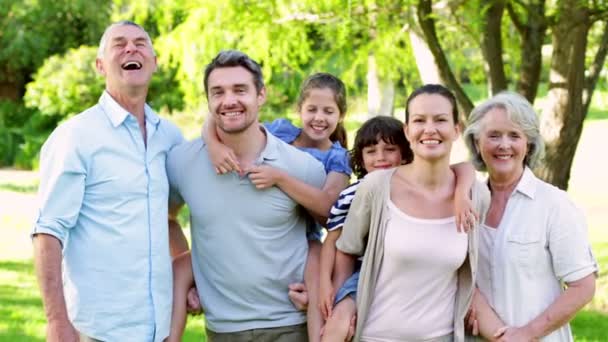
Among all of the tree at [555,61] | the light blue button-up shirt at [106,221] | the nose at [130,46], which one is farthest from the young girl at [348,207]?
the tree at [555,61]

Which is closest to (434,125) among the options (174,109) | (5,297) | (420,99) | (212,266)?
(420,99)

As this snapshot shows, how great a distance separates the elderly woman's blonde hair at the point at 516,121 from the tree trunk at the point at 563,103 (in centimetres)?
466

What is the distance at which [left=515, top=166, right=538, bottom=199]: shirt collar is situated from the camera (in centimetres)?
397

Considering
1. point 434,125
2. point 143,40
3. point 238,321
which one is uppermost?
point 143,40

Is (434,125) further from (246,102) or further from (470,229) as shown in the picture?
(246,102)

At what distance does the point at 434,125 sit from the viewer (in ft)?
12.6

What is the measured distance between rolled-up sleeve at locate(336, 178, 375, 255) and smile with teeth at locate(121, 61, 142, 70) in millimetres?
1034

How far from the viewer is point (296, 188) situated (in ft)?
13.8

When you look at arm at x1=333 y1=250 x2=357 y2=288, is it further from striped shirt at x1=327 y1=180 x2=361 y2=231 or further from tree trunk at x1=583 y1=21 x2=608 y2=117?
tree trunk at x1=583 y1=21 x2=608 y2=117

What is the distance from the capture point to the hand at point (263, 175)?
4.16m

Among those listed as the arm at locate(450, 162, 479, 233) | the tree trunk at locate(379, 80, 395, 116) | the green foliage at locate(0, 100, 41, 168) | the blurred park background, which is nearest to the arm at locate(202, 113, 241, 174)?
the arm at locate(450, 162, 479, 233)

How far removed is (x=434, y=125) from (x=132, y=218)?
1247mm

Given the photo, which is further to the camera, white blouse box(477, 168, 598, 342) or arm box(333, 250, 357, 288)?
arm box(333, 250, 357, 288)

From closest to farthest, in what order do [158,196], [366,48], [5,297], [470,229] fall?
[470,229] < [158,196] < [5,297] < [366,48]
